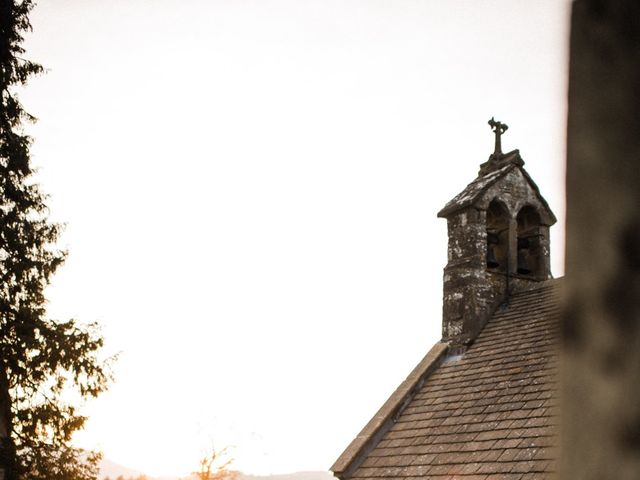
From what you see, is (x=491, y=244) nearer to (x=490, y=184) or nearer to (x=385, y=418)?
(x=490, y=184)

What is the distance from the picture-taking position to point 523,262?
41.4 ft

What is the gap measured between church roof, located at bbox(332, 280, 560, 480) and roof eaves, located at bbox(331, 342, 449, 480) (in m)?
0.01

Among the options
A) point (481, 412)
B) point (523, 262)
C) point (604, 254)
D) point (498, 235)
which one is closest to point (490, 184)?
point (498, 235)

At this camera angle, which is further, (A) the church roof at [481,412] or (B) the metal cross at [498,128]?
(B) the metal cross at [498,128]

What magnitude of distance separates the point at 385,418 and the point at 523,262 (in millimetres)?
3889

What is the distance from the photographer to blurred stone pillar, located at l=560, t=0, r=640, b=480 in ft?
1.43

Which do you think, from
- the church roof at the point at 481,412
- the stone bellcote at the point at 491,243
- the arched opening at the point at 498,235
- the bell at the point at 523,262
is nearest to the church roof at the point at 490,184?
the stone bellcote at the point at 491,243

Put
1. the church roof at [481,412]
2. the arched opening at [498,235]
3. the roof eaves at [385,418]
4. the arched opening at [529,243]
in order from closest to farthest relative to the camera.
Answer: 1. the church roof at [481,412]
2. the roof eaves at [385,418]
3. the arched opening at [498,235]
4. the arched opening at [529,243]

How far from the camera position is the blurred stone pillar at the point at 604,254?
0.44 meters

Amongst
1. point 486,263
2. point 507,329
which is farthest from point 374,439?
point 486,263

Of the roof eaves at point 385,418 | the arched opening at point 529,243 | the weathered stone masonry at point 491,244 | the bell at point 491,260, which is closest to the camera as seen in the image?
the roof eaves at point 385,418

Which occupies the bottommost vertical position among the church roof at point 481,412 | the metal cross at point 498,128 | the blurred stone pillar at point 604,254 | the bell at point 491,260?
the blurred stone pillar at point 604,254

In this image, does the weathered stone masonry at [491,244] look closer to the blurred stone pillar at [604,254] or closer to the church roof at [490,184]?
the church roof at [490,184]

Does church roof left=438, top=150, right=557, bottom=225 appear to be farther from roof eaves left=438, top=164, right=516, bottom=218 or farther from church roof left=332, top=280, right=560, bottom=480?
church roof left=332, top=280, right=560, bottom=480
